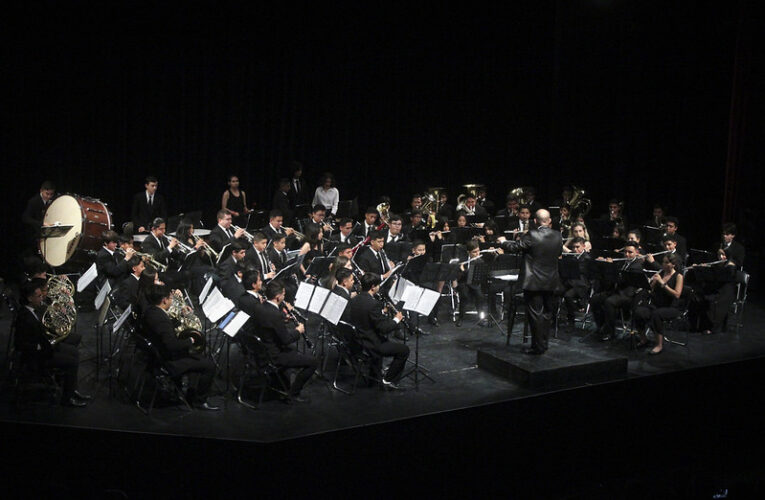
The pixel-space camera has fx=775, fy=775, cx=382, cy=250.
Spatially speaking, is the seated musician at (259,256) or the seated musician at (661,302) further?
the seated musician at (259,256)

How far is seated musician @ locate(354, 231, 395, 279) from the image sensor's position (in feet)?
32.6

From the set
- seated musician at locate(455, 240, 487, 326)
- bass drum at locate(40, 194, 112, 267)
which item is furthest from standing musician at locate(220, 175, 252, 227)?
seated musician at locate(455, 240, 487, 326)

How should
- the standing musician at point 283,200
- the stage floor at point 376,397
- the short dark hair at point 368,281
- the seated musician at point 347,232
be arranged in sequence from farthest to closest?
the standing musician at point 283,200 → the seated musician at point 347,232 → the short dark hair at point 368,281 → the stage floor at point 376,397

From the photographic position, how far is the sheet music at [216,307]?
7195 millimetres

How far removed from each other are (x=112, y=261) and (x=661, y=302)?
6751mm

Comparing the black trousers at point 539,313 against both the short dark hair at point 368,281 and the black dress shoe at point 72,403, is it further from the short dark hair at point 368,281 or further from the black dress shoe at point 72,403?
the black dress shoe at point 72,403

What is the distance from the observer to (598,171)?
1641 centimetres

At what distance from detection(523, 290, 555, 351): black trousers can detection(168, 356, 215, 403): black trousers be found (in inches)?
139

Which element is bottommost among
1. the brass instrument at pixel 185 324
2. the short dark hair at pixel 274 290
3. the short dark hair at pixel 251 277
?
the brass instrument at pixel 185 324

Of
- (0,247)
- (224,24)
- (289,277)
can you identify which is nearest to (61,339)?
(289,277)

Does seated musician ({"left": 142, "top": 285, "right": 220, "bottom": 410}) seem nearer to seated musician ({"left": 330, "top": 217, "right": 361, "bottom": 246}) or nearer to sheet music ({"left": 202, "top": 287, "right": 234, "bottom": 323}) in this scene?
sheet music ({"left": 202, "top": 287, "right": 234, "bottom": 323})

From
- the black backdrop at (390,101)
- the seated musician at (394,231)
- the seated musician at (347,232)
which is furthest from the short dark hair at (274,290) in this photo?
the black backdrop at (390,101)

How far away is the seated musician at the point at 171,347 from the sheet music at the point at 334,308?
3.91ft

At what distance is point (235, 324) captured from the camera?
7125mm
